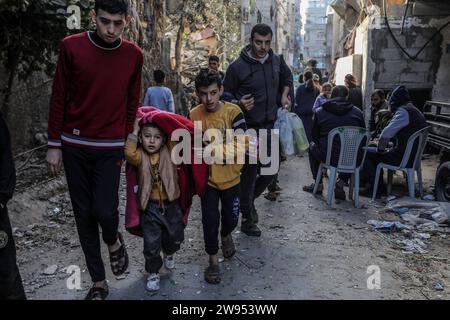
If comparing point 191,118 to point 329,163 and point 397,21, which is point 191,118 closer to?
point 329,163

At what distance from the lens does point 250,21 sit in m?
28.3

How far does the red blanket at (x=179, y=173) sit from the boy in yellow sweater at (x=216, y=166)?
0.12 m

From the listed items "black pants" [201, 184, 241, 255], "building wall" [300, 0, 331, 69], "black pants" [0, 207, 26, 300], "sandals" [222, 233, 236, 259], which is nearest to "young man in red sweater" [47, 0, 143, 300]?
"black pants" [0, 207, 26, 300]

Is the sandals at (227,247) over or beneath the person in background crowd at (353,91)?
beneath

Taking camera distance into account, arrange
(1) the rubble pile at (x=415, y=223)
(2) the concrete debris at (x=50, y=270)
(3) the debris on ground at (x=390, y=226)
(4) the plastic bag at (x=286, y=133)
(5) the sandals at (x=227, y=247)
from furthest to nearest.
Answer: (3) the debris on ground at (x=390, y=226)
(1) the rubble pile at (x=415, y=223)
(4) the plastic bag at (x=286, y=133)
(5) the sandals at (x=227, y=247)
(2) the concrete debris at (x=50, y=270)

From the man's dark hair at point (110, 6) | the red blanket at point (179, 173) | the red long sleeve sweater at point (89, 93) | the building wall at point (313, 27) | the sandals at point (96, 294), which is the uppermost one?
the building wall at point (313, 27)

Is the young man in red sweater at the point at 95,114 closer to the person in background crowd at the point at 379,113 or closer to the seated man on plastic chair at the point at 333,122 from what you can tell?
the seated man on plastic chair at the point at 333,122

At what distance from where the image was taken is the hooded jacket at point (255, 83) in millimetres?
4379

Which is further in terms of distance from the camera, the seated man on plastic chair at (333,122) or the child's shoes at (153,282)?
the seated man on plastic chair at (333,122)

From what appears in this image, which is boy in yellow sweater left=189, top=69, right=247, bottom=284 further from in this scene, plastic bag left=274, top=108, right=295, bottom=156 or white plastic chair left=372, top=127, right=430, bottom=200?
white plastic chair left=372, top=127, right=430, bottom=200

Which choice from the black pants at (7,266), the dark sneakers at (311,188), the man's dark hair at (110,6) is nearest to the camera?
the black pants at (7,266)

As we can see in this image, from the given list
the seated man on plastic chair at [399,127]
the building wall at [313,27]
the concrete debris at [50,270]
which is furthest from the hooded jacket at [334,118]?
the building wall at [313,27]

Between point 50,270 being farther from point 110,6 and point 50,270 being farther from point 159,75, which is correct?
point 159,75

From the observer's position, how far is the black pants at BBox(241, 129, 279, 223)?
168 inches
